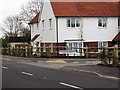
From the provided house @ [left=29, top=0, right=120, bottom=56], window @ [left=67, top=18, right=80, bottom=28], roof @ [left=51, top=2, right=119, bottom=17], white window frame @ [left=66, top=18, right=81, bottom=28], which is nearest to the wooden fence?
house @ [left=29, top=0, right=120, bottom=56]

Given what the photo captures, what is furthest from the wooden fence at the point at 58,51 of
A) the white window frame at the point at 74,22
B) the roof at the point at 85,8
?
the roof at the point at 85,8

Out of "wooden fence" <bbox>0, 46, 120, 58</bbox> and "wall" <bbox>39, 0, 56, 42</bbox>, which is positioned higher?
"wall" <bbox>39, 0, 56, 42</bbox>

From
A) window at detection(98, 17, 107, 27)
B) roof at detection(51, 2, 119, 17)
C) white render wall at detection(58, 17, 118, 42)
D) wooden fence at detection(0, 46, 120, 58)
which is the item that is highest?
roof at detection(51, 2, 119, 17)

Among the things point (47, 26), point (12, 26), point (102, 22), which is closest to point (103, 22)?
point (102, 22)

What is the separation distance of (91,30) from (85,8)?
318 centimetres

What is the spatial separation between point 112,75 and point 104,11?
3491 cm

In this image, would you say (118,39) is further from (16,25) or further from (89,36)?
(16,25)

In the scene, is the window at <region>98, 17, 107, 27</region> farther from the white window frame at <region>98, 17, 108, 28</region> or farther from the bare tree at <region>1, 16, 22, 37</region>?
the bare tree at <region>1, 16, 22, 37</region>

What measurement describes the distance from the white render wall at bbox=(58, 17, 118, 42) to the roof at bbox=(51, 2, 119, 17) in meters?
0.74

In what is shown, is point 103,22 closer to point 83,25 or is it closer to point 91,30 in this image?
point 91,30

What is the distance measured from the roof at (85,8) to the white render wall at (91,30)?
0.74 metres

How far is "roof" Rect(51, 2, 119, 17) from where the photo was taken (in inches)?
2093

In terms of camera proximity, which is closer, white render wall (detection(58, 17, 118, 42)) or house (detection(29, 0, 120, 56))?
house (detection(29, 0, 120, 56))

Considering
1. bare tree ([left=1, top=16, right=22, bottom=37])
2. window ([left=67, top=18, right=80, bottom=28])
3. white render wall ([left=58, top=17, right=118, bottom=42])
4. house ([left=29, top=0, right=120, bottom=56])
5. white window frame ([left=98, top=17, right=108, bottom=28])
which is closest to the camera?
house ([left=29, top=0, right=120, bottom=56])
